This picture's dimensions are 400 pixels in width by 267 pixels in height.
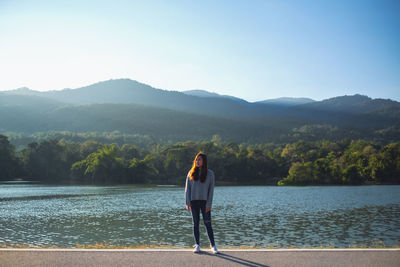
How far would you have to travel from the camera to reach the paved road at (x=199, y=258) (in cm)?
746

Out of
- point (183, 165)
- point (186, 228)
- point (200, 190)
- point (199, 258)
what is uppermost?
point (200, 190)

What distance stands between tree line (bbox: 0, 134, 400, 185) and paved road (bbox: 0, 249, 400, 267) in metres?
86.5

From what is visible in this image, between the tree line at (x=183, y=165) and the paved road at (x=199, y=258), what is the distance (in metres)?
86.5

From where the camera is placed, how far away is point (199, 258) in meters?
7.90

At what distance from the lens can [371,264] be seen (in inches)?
291

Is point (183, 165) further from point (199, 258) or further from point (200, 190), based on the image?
point (199, 258)

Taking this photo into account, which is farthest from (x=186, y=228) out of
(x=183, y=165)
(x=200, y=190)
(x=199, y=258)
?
(x=183, y=165)

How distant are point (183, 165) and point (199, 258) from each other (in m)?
97.8

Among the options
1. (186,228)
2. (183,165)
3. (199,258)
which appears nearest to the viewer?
(199,258)

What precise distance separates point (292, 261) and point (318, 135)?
18641cm

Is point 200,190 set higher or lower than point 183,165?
higher

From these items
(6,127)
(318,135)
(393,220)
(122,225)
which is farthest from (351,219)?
(6,127)

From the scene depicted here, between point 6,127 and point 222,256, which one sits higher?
point 6,127

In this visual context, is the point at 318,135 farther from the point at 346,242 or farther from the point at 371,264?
the point at 371,264
